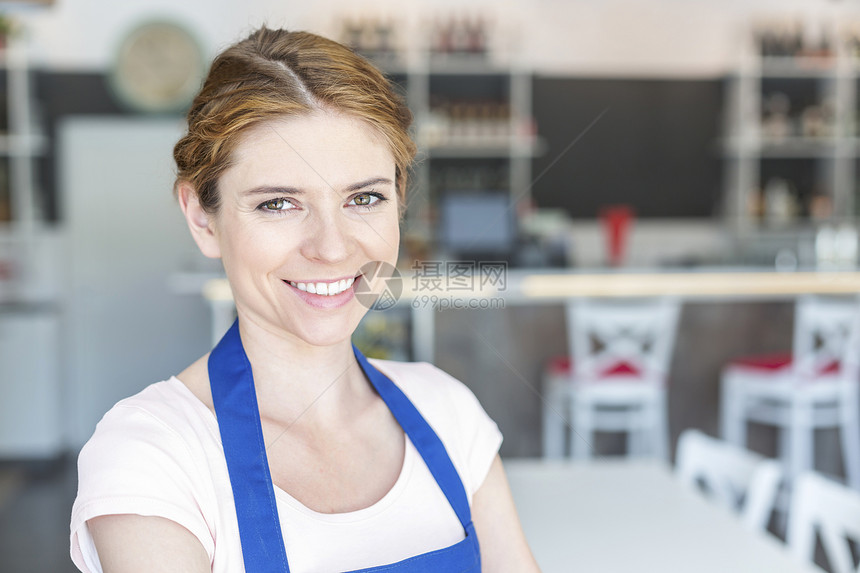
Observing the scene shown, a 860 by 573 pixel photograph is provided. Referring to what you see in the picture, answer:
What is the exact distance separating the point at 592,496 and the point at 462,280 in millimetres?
746

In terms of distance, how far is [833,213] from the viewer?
466 cm

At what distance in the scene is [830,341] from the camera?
3041mm

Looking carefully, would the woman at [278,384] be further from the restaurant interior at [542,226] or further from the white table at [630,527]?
the restaurant interior at [542,226]

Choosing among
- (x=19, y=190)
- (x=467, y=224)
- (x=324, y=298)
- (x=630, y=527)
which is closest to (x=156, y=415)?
(x=324, y=298)

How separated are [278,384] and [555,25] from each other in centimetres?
429

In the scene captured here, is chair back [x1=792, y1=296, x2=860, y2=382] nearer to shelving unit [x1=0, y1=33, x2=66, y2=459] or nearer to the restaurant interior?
the restaurant interior

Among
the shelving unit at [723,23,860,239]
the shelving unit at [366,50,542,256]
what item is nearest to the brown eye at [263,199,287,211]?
the shelving unit at [366,50,542,256]

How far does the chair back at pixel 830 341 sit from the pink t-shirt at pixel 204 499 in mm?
2443

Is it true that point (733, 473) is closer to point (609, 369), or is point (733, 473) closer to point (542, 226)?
point (609, 369)

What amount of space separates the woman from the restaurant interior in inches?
69.4

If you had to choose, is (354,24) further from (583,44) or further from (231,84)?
(231,84)

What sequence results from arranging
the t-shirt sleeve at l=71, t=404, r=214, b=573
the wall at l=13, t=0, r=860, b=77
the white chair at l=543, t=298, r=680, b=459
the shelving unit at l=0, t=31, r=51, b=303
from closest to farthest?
the t-shirt sleeve at l=71, t=404, r=214, b=573 < the white chair at l=543, t=298, r=680, b=459 < the shelving unit at l=0, t=31, r=51, b=303 < the wall at l=13, t=0, r=860, b=77

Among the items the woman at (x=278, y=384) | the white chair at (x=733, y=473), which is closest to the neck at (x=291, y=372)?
the woman at (x=278, y=384)

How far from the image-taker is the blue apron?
74 centimetres
